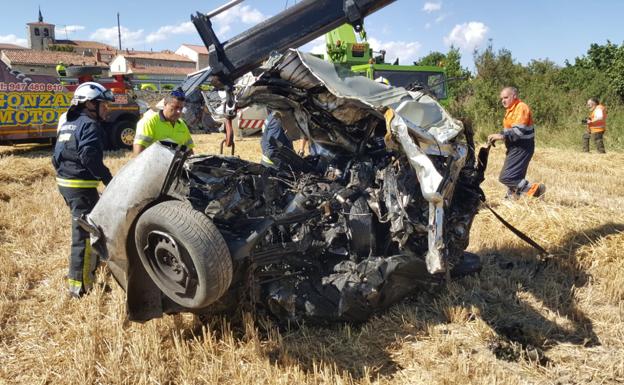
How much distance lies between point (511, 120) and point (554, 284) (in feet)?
8.10

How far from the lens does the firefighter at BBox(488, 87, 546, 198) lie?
18.4 ft

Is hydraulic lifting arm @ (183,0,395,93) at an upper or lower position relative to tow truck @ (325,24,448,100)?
lower

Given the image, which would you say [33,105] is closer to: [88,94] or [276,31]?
[88,94]

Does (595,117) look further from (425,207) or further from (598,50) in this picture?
(598,50)

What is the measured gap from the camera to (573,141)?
13.2 m

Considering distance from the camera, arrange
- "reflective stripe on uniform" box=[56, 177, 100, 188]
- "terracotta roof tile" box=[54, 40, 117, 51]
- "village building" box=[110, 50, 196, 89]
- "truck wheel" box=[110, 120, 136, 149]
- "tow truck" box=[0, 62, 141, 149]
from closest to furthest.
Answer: "reflective stripe on uniform" box=[56, 177, 100, 188], "tow truck" box=[0, 62, 141, 149], "truck wheel" box=[110, 120, 136, 149], "village building" box=[110, 50, 196, 89], "terracotta roof tile" box=[54, 40, 117, 51]

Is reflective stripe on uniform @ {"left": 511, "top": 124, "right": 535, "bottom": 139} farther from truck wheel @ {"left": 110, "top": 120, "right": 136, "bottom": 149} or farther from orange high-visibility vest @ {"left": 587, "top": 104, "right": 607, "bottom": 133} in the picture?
truck wheel @ {"left": 110, "top": 120, "right": 136, "bottom": 149}

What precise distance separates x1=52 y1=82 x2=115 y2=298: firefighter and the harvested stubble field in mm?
211

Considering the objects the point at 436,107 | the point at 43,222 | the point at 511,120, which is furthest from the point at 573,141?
the point at 43,222

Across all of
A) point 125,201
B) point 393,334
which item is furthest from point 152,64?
point 393,334

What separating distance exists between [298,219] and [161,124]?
2.33 metres

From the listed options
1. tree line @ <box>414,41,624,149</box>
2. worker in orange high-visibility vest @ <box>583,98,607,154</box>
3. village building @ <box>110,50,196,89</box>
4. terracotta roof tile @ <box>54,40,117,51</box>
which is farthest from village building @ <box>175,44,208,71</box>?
worker in orange high-visibility vest @ <box>583,98,607,154</box>

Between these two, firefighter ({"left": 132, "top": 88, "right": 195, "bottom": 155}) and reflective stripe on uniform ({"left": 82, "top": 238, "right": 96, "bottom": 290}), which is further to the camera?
firefighter ({"left": 132, "top": 88, "right": 195, "bottom": 155})

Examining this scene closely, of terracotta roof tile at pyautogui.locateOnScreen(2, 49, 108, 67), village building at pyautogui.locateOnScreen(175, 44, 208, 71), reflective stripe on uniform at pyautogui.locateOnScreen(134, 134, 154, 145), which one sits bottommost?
reflective stripe on uniform at pyautogui.locateOnScreen(134, 134, 154, 145)
